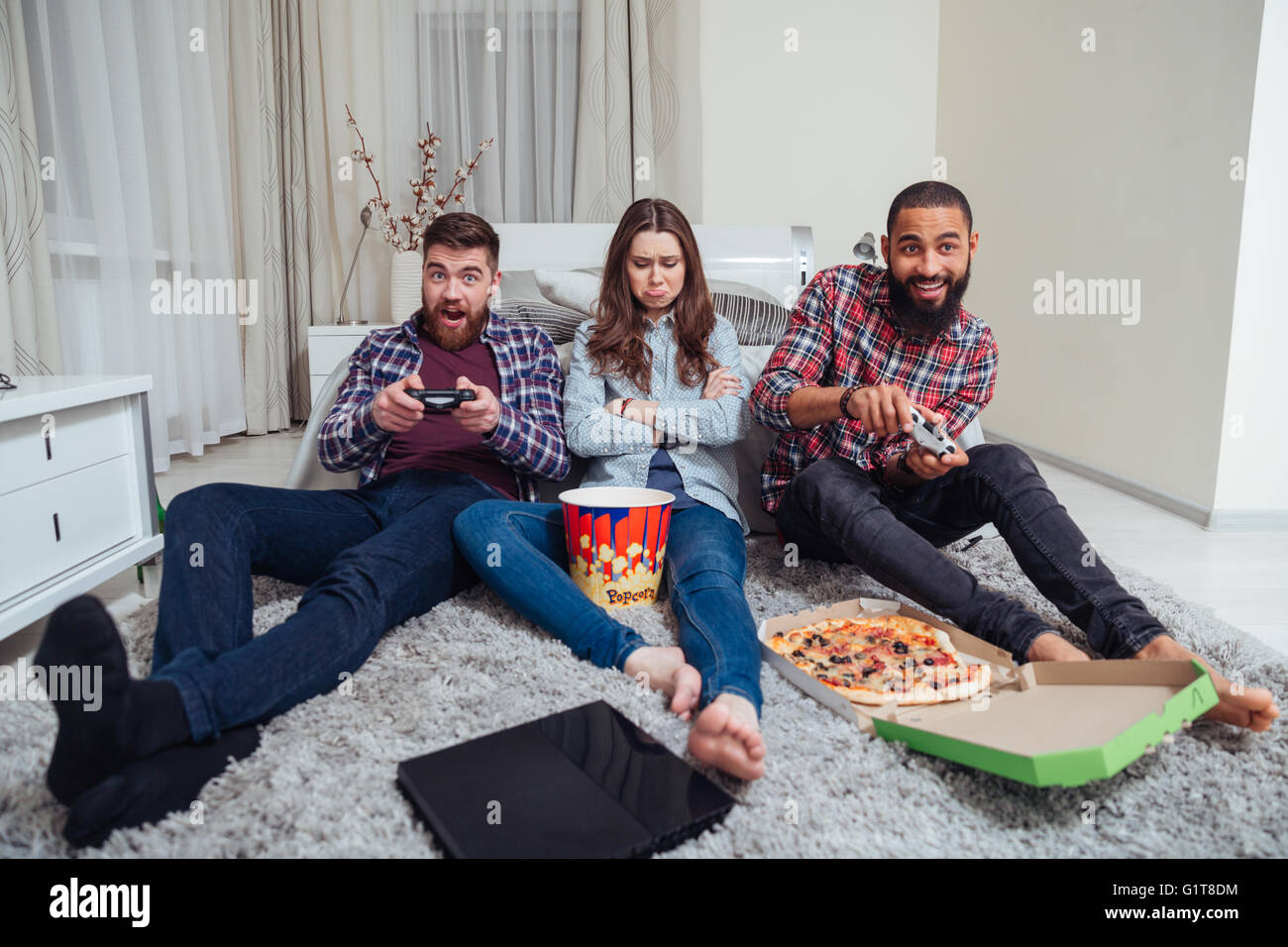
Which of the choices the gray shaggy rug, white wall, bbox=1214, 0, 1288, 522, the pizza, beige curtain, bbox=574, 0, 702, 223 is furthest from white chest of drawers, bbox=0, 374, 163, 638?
white wall, bbox=1214, 0, 1288, 522

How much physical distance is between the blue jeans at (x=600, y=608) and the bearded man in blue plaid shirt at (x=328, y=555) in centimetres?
8

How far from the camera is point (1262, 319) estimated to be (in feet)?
6.68

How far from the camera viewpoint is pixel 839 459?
4.49 feet

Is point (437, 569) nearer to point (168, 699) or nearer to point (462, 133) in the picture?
point (168, 699)

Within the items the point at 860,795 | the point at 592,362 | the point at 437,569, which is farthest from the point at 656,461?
the point at 860,795

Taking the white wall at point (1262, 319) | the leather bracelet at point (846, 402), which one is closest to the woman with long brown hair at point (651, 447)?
the leather bracelet at point (846, 402)

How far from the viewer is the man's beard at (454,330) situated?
58.7 inches

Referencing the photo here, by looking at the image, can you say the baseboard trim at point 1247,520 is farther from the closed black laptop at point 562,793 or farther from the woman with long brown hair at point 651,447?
the closed black laptop at point 562,793

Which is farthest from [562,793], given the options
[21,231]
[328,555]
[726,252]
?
[726,252]

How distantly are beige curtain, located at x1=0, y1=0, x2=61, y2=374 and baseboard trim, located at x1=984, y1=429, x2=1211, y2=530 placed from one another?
2.74 m

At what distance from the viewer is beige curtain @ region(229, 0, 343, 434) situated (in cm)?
326
